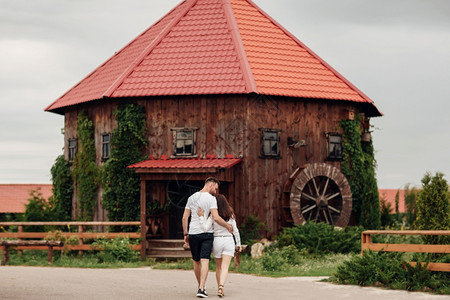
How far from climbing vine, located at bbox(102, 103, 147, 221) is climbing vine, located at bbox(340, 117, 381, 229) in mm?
7542

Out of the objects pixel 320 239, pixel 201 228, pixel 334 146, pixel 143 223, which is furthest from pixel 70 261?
pixel 334 146

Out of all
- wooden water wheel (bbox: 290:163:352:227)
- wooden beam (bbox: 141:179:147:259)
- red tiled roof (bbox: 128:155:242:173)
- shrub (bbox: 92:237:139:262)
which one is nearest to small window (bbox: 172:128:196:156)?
red tiled roof (bbox: 128:155:242:173)

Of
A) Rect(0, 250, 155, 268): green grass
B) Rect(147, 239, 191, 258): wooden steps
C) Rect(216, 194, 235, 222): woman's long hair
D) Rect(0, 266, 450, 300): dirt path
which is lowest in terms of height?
Rect(0, 266, 450, 300): dirt path

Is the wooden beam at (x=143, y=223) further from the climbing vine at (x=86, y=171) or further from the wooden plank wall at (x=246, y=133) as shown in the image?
the climbing vine at (x=86, y=171)

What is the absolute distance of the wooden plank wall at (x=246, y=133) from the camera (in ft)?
82.3

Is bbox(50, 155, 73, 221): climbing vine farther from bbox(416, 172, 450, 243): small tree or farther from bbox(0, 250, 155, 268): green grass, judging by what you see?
bbox(416, 172, 450, 243): small tree

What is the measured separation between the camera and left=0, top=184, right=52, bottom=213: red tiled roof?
43.9 m

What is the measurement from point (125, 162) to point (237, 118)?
4.29 metres

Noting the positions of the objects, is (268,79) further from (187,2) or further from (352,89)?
(187,2)

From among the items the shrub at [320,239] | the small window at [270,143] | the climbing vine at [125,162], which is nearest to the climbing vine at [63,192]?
the climbing vine at [125,162]

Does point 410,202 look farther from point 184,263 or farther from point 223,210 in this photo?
point 223,210

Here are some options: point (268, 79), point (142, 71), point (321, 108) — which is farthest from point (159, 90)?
point (321, 108)

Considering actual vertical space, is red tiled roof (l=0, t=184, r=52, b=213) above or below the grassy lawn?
above

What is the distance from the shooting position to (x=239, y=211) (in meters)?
25.0
